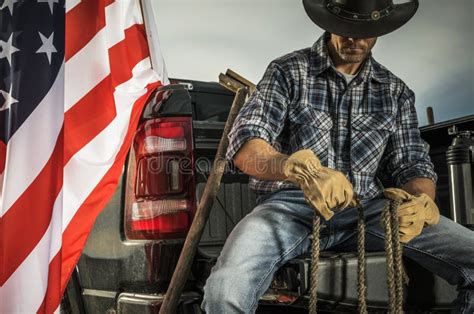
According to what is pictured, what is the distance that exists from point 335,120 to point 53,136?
1.27m

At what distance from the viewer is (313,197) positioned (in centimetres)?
213

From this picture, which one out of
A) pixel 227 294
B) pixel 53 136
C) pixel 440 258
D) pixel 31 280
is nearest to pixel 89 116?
pixel 53 136

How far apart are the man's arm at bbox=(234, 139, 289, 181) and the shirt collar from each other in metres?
0.51

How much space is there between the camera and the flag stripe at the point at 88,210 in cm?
278

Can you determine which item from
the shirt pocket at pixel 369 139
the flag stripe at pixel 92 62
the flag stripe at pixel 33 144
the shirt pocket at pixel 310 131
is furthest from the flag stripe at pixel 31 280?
the shirt pocket at pixel 369 139

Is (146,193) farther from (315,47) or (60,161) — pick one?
(315,47)

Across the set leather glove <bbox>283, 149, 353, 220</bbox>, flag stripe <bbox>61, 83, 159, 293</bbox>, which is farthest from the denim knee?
flag stripe <bbox>61, 83, 159, 293</bbox>

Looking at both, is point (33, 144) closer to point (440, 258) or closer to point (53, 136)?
point (53, 136)

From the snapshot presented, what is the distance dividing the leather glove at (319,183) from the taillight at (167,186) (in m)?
0.56

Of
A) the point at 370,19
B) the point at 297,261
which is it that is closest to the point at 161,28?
the point at 370,19

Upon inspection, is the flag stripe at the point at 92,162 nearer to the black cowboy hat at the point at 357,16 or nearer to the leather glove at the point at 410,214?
the black cowboy hat at the point at 357,16

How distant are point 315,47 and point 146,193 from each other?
0.99m

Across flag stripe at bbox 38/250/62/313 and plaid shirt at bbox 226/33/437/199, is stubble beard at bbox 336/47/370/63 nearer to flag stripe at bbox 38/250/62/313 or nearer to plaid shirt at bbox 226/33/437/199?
plaid shirt at bbox 226/33/437/199

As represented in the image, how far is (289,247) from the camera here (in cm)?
237
